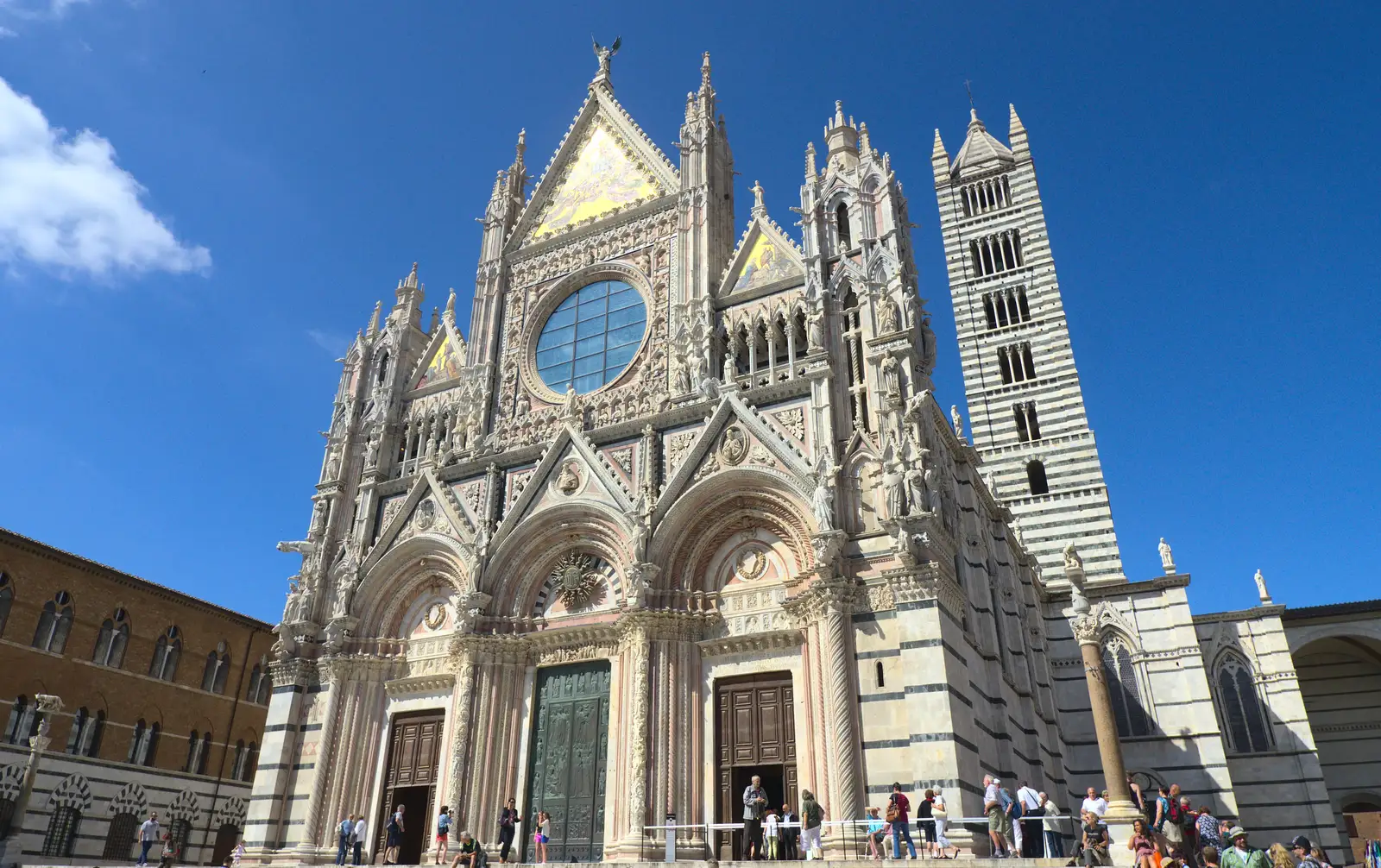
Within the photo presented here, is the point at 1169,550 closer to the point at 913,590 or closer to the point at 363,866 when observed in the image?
the point at 913,590

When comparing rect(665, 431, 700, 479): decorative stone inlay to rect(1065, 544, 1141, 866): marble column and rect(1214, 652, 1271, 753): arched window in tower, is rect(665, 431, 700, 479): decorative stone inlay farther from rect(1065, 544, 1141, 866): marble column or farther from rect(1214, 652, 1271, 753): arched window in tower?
rect(1214, 652, 1271, 753): arched window in tower

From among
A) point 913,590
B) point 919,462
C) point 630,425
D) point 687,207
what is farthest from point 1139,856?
point 687,207

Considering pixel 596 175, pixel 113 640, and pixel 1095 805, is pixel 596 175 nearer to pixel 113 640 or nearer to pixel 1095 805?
pixel 113 640

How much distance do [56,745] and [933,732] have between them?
25105 mm

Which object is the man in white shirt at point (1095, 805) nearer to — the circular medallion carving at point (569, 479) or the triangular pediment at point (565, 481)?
the triangular pediment at point (565, 481)

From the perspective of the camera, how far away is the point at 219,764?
30.8 metres

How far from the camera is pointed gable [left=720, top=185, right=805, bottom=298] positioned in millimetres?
22375

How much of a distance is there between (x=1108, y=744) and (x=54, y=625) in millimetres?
28124

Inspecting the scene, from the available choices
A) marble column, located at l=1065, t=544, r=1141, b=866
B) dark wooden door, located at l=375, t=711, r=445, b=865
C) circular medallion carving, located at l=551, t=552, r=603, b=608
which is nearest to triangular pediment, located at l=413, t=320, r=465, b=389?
circular medallion carving, located at l=551, t=552, r=603, b=608

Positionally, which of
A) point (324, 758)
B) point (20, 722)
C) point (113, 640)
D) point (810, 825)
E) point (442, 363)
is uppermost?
point (442, 363)

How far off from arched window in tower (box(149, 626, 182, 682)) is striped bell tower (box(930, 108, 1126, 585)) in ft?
93.6

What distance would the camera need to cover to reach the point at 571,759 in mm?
19359

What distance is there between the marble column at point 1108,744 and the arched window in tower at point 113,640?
90.5 ft

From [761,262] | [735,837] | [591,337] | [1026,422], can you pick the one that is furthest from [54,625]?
[1026,422]
